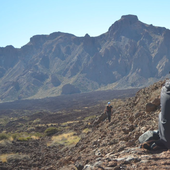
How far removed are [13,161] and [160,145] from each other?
13942mm

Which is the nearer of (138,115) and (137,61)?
(138,115)

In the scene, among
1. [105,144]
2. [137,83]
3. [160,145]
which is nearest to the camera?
[160,145]

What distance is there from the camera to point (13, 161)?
656 inches

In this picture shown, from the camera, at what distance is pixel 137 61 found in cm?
19850

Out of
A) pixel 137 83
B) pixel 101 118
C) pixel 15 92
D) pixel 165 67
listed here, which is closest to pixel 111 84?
pixel 137 83

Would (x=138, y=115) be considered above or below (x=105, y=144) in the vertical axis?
above

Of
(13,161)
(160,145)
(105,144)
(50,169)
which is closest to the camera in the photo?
(160,145)

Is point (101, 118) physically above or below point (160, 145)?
below

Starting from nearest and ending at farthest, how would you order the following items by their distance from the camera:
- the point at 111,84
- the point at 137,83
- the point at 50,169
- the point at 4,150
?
the point at 50,169 < the point at 4,150 < the point at 137,83 < the point at 111,84

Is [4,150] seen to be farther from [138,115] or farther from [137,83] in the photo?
[137,83]

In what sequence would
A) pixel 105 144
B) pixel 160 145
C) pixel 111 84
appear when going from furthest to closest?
pixel 111 84, pixel 105 144, pixel 160 145

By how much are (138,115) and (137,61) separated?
633 ft

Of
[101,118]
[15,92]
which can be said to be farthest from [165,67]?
[101,118]

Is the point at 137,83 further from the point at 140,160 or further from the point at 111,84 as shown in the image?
the point at 140,160
